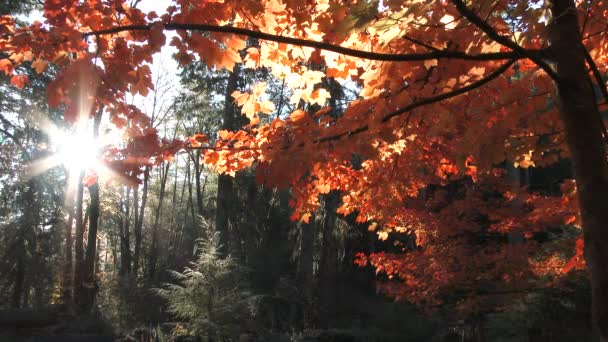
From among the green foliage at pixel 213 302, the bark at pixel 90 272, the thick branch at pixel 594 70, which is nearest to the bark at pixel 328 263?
the green foliage at pixel 213 302

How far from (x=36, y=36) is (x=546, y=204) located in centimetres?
718

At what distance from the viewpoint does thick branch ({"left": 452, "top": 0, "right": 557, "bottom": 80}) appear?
1976mm

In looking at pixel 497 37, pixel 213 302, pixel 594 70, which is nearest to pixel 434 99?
pixel 497 37

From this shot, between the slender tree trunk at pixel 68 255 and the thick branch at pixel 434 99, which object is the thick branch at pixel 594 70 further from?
the slender tree trunk at pixel 68 255

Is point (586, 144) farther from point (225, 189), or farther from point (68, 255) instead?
point (68, 255)

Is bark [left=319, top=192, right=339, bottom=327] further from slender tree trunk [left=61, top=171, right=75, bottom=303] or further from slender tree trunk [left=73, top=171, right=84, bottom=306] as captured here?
slender tree trunk [left=61, top=171, right=75, bottom=303]

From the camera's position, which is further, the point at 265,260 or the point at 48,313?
the point at 265,260

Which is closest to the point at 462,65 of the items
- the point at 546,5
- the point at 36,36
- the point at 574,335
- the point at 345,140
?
the point at 546,5

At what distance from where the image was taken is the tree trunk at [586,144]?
80.0 inches

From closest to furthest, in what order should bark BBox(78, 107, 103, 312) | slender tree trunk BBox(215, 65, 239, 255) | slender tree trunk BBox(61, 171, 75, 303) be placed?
bark BBox(78, 107, 103, 312) < slender tree trunk BBox(61, 171, 75, 303) < slender tree trunk BBox(215, 65, 239, 255)

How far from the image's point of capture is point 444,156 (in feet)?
13.6

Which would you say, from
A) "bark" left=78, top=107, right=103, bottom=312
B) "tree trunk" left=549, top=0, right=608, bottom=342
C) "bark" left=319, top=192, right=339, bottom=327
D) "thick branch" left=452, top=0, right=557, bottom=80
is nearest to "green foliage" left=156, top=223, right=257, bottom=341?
"bark" left=319, top=192, right=339, bottom=327

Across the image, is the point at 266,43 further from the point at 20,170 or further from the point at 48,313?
the point at 20,170

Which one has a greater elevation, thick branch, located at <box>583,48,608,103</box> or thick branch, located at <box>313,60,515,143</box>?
thick branch, located at <box>583,48,608,103</box>
